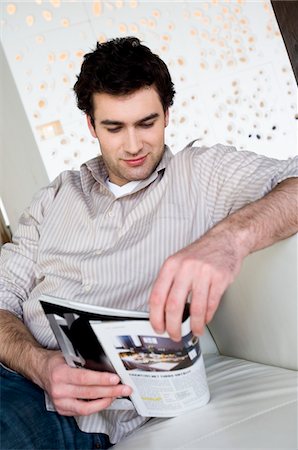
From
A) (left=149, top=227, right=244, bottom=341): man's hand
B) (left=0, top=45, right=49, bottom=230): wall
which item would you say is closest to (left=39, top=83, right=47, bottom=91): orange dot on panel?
(left=0, top=45, right=49, bottom=230): wall

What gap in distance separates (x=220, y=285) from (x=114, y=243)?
0.57m

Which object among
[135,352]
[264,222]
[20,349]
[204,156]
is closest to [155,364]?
[135,352]

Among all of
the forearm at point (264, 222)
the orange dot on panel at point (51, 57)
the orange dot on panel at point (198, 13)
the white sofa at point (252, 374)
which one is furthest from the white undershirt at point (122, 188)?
the orange dot on panel at point (198, 13)

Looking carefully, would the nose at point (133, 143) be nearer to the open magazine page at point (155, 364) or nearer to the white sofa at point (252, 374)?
the white sofa at point (252, 374)

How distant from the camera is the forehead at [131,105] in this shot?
1.58 metres

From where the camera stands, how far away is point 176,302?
91 cm

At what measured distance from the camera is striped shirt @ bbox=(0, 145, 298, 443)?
134cm

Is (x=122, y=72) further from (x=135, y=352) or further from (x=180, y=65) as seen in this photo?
(x=180, y=65)

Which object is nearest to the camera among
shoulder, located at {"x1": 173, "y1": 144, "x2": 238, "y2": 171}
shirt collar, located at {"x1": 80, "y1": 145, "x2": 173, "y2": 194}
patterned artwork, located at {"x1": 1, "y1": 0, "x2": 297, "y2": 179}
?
shoulder, located at {"x1": 173, "y1": 144, "x2": 238, "y2": 171}

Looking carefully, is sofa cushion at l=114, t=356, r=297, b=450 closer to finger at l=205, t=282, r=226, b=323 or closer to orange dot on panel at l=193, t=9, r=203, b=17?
finger at l=205, t=282, r=226, b=323

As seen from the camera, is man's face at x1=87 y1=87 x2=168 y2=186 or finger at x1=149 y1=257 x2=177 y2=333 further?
man's face at x1=87 y1=87 x2=168 y2=186

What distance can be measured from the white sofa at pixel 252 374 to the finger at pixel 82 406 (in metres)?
0.10

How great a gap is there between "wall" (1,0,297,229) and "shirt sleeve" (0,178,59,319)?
2330 millimetres

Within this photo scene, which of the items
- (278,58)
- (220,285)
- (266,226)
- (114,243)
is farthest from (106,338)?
(278,58)
